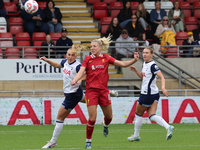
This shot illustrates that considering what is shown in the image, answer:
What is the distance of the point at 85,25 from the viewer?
16.9 m

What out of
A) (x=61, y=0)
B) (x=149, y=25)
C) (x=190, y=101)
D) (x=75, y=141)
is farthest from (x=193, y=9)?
Result: (x=75, y=141)

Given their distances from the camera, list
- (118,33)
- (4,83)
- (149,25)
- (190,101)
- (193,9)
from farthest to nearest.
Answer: (193,9) → (149,25) → (118,33) → (4,83) → (190,101)

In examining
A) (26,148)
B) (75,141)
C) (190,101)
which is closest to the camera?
(26,148)

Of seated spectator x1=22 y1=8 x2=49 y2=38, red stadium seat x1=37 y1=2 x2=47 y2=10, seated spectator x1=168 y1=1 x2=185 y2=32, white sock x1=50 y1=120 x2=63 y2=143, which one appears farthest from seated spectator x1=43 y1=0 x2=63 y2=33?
white sock x1=50 y1=120 x2=63 y2=143

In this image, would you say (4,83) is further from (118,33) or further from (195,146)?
(195,146)

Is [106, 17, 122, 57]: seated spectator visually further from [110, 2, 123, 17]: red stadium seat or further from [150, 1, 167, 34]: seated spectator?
[110, 2, 123, 17]: red stadium seat

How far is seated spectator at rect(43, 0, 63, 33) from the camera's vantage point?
15.4m

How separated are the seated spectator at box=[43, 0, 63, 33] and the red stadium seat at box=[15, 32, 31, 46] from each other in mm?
1177

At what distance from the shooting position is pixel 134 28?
49.3ft

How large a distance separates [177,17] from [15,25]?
6.79 meters

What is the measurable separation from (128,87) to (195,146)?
7.25 metres

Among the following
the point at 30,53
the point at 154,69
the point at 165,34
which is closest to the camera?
the point at 154,69

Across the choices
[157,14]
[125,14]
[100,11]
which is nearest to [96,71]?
[125,14]

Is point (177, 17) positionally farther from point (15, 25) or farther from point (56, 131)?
point (56, 131)
